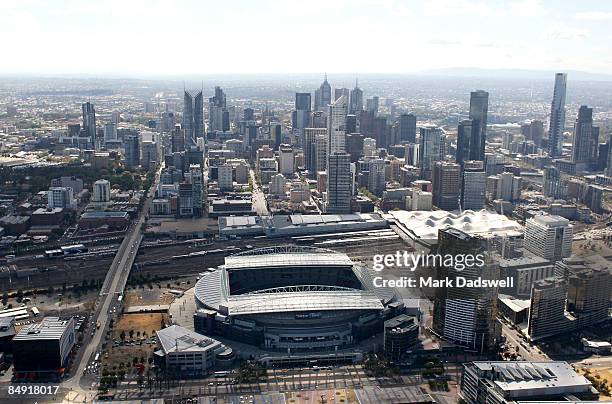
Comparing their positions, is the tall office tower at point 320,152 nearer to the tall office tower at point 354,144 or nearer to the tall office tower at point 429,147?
the tall office tower at point 354,144

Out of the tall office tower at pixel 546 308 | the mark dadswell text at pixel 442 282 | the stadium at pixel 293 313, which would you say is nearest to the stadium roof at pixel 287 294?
the stadium at pixel 293 313

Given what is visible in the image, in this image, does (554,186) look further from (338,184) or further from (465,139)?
(338,184)

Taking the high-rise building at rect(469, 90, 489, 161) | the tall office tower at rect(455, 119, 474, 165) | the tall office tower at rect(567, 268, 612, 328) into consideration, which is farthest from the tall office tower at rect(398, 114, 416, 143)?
the tall office tower at rect(567, 268, 612, 328)

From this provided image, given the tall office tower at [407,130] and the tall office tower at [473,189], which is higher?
the tall office tower at [407,130]

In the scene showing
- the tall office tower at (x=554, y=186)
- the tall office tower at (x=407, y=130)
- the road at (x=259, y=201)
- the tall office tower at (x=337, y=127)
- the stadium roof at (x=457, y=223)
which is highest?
the tall office tower at (x=337, y=127)

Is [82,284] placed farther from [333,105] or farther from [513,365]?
[333,105]

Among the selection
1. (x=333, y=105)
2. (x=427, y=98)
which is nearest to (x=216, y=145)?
(x=333, y=105)

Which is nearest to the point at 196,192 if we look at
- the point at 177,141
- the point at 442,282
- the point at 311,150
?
the point at 311,150
